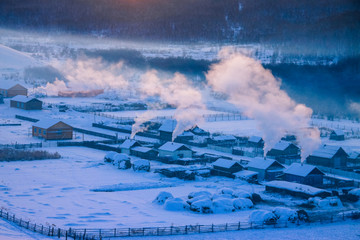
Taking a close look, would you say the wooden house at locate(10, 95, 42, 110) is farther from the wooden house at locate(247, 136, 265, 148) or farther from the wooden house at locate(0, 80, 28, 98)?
the wooden house at locate(247, 136, 265, 148)

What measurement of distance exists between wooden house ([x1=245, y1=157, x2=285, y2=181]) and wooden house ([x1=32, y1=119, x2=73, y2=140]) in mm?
→ 12416

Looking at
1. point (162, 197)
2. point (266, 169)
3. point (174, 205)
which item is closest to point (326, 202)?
point (266, 169)

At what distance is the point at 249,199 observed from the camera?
18.9 metres

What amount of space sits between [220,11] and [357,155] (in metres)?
95.4

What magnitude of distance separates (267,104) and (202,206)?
54.3 ft

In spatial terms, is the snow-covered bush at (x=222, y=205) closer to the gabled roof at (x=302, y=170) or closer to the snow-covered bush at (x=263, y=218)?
the snow-covered bush at (x=263, y=218)

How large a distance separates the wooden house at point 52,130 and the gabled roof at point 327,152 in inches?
559

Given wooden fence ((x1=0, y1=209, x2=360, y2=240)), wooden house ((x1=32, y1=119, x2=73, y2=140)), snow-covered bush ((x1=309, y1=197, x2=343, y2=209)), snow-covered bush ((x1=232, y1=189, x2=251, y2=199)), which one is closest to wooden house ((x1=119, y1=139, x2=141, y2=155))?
wooden house ((x1=32, y1=119, x2=73, y2=140))

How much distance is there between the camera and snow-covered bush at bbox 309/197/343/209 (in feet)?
62.3

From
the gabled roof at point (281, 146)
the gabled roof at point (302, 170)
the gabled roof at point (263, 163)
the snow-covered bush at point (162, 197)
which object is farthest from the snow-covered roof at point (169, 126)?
the snow-covered bush at point (162, 197)

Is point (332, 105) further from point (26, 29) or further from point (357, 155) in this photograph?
point (26, 29)

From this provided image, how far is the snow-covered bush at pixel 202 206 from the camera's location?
17.9 m

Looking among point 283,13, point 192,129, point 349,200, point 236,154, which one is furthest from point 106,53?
point 349,200

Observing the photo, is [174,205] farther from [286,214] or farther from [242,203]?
[286,214]
